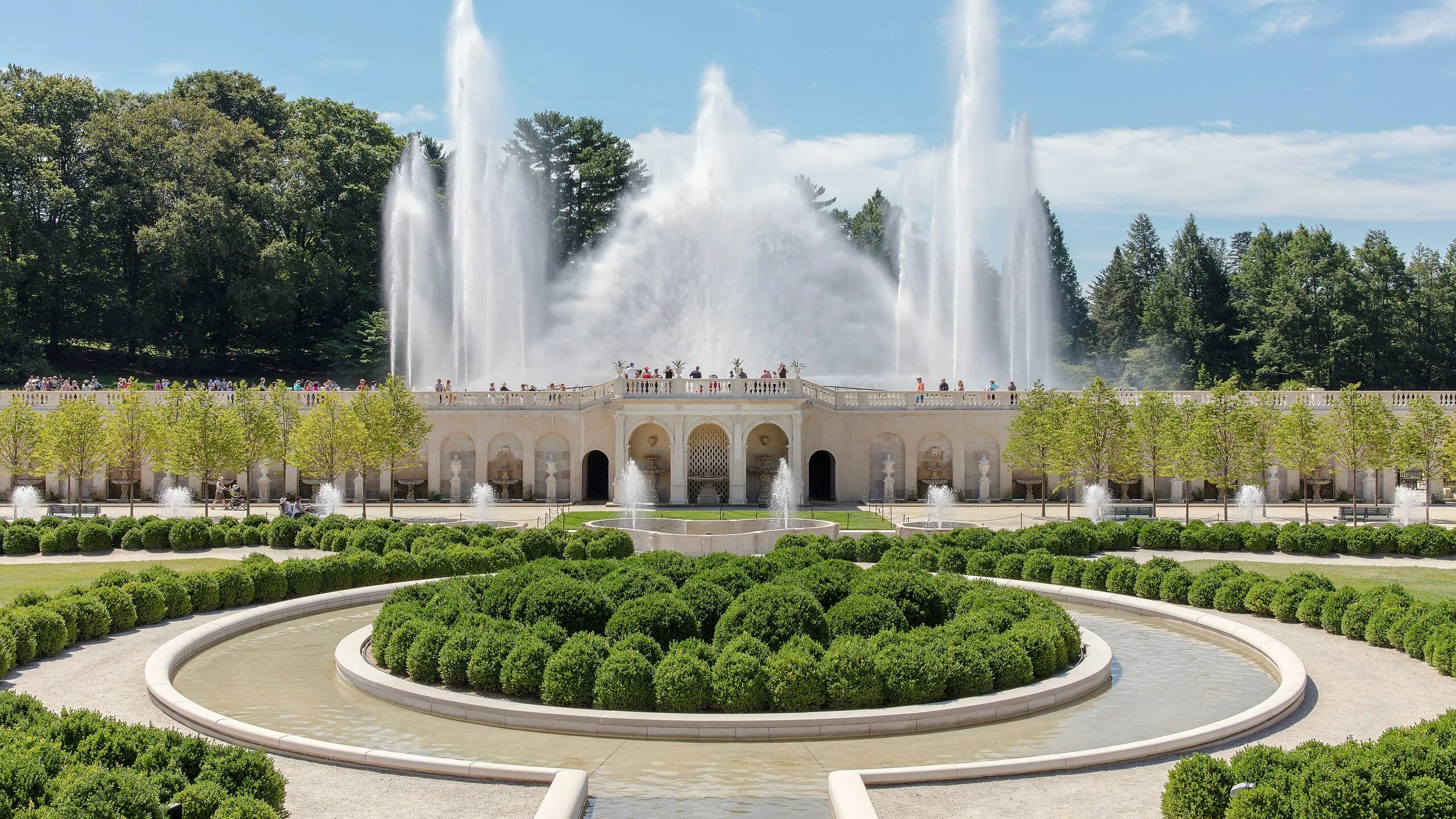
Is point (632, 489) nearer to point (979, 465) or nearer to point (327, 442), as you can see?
point (327, 442)

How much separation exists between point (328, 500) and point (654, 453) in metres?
12.7

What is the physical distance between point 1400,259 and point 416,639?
2916 inches

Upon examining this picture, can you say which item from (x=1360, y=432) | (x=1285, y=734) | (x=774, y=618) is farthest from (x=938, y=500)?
(x=1285, y=734)

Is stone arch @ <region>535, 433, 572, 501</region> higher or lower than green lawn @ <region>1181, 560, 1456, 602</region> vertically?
higher

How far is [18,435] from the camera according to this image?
41.7 m

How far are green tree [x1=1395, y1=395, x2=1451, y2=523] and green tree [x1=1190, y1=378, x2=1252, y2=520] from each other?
4707 mm

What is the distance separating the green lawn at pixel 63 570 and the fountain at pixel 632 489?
53.7ft

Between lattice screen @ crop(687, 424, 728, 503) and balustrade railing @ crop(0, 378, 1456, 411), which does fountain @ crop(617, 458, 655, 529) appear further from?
balustrade railing @ crop(0, 378, 1456, 411)

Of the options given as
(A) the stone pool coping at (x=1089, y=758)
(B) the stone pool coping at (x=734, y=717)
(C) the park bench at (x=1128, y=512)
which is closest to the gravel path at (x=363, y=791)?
(B) the stone pool coping at (x=734, y=717)

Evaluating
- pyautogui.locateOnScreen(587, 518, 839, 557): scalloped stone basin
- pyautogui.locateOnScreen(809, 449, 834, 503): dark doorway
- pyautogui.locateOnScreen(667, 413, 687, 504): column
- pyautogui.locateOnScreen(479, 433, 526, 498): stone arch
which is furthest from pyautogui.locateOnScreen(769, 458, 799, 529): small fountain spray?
pyautogui.locateOnScreen(479, 433, 526, 498): stone arch

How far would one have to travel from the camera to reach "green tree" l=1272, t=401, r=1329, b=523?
132ft

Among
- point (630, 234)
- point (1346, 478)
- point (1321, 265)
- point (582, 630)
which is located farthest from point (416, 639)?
point (1321, 265)

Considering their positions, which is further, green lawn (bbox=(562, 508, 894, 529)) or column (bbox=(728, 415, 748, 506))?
column (bbox=(728, 415, 748, 506))

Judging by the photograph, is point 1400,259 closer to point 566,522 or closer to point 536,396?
point 536,396
